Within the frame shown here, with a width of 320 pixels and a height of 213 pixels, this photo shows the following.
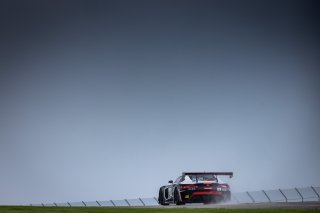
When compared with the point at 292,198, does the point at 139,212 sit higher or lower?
higher

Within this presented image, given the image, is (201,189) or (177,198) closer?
(201,189)

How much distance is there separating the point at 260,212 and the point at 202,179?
7926 millimetres

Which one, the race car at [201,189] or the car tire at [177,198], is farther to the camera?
the car tire at [177,198]

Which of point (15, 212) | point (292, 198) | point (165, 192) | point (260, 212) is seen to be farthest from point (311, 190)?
point (15, 212)

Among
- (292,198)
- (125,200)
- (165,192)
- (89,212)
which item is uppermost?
(89,212)

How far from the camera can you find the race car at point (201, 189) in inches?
861

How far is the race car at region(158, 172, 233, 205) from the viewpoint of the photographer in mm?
21859

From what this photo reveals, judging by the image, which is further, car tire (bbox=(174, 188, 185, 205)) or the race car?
car tire (bbox=(174, 188, 185, 205))

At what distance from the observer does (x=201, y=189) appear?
21.9 m

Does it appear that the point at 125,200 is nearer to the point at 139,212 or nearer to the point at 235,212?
the point at 139,212

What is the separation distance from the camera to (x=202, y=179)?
22578 millimetres

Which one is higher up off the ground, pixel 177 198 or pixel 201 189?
pixel 201 189

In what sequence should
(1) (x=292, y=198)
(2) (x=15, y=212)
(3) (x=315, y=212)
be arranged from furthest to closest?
(1) (x=292, y=198) < (2) (x=15, y=212) < (3) (x=315, y=212)

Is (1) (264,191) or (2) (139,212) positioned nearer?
(2) (139,212)
